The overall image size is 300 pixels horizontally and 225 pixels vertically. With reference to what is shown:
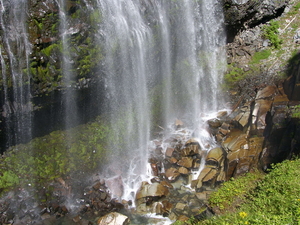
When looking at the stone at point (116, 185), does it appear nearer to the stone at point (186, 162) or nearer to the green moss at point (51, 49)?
the stone at point (186, 162)

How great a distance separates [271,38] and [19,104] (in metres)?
12.3

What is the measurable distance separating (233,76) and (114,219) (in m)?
9.37

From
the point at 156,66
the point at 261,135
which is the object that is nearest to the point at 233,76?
the point at 156,66

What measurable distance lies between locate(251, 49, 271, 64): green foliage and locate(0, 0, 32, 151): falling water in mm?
10602

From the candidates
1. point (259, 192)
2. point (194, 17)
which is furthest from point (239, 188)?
point (194, 17)

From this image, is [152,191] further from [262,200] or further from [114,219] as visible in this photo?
[262,200]

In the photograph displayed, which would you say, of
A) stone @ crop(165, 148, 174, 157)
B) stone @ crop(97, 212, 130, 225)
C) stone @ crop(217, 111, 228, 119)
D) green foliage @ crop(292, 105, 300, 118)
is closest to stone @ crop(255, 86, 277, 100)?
stone @ crop(217, 111, 228, 119)

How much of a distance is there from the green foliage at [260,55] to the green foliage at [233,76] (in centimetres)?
85

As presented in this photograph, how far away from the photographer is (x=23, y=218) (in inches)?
343

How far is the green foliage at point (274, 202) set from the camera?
15.6 feet

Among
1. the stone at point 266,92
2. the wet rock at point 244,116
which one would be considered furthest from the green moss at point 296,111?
the stone at point 266,92

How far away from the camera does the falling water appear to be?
8930 mm

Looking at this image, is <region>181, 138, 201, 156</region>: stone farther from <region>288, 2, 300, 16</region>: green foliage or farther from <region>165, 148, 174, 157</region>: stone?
<region>288, 2, 300, 16</region>: green foliage

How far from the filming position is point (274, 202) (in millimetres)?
5492
